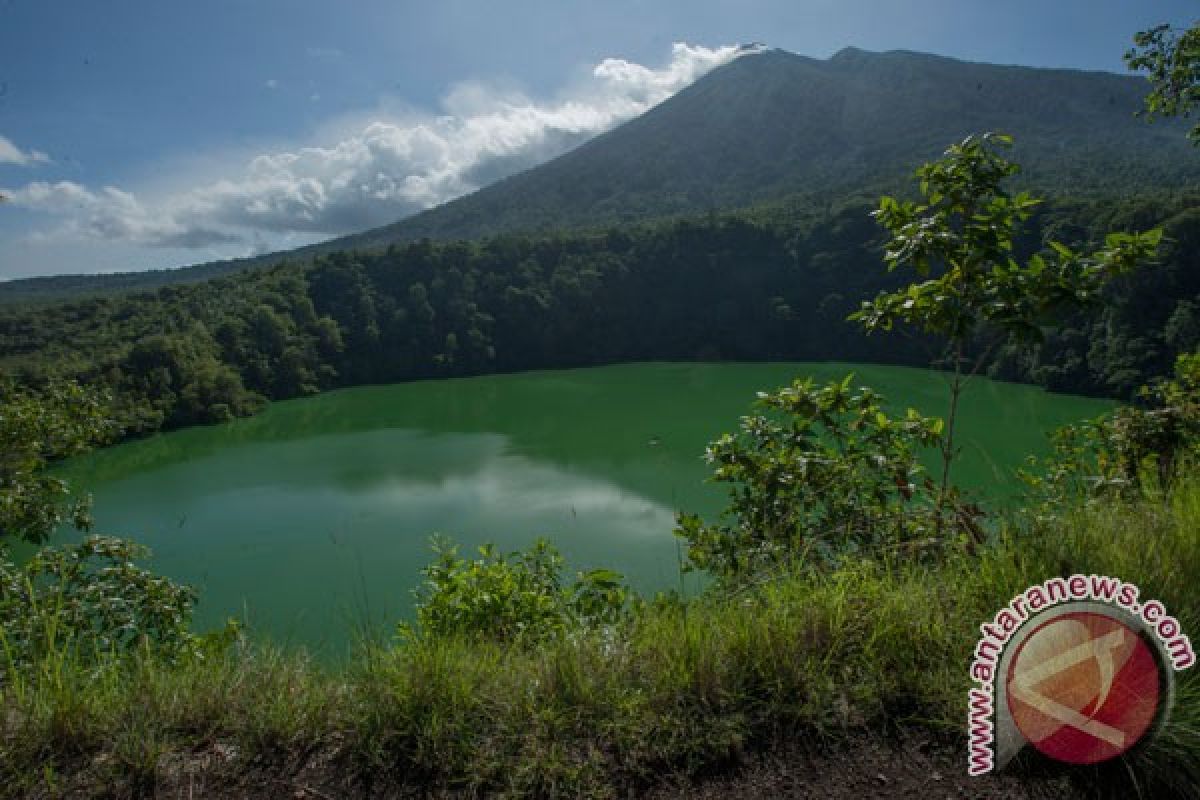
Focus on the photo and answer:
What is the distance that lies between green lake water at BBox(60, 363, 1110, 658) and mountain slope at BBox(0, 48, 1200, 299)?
32253 mm

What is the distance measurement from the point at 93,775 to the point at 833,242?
A: 143 feet

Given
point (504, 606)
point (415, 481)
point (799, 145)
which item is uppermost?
point (799, 145)

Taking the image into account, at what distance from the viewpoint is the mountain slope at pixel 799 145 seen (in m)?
59.4

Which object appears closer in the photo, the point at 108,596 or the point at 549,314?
the point at 108,596

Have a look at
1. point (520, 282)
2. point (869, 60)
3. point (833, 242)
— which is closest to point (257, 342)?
point (520, 282)

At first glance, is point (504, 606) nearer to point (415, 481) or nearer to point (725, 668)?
point (725, 668)

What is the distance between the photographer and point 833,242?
41.2 metres

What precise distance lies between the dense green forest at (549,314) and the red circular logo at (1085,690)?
86.0 feet

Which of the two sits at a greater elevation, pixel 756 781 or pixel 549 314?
pixel 756 781

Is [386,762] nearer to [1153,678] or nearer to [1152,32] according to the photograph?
[1153,678]

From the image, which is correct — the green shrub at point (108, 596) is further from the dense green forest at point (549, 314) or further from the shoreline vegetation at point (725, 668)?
the dense green forest at point (549, 314)

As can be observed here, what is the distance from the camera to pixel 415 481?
16047 millimetres

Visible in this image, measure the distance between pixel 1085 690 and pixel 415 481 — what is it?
1582 cm

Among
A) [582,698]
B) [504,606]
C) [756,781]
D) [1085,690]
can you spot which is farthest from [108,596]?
[1085,690]
